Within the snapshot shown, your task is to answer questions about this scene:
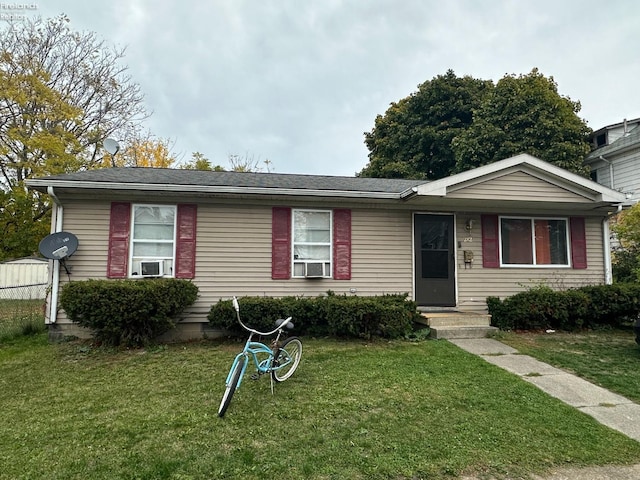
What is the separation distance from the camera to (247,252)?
7211mm

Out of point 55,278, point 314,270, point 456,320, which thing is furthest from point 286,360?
point 55,278

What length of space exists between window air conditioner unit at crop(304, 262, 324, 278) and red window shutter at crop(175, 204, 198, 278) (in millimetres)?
2159

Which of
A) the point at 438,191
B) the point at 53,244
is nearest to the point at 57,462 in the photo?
the point at 53,244

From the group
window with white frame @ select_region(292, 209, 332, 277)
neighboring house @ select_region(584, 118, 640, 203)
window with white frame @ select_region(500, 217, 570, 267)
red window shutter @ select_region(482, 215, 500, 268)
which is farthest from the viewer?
neighboring house @ select_region(584, 118, 640, 203)

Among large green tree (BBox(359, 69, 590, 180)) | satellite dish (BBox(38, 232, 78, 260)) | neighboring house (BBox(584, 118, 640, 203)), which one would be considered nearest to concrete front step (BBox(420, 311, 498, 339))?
satellite dish (BBox(38, 232, 78, 260))

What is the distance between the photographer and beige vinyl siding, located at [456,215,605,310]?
311 inches

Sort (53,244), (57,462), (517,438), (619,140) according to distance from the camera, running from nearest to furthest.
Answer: (57,462)
(517,438)
(53,244)
(619,140)

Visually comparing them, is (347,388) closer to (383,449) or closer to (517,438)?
(383,449)

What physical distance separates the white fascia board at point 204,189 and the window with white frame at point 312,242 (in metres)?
0.55

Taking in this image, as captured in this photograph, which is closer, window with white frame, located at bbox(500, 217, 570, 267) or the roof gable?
the roof gable

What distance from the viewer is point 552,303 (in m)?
7.10

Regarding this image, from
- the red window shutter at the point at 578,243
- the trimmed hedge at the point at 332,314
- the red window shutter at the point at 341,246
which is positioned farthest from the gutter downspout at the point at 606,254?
the red window shutter at the point at 341,246

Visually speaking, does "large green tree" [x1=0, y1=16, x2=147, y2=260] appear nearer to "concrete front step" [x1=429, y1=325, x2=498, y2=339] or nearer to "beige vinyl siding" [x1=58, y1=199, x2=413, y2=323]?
"beige vinyl siding" [x1=58, y1=199, x2=413, y2=323]

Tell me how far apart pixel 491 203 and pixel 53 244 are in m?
8.32
